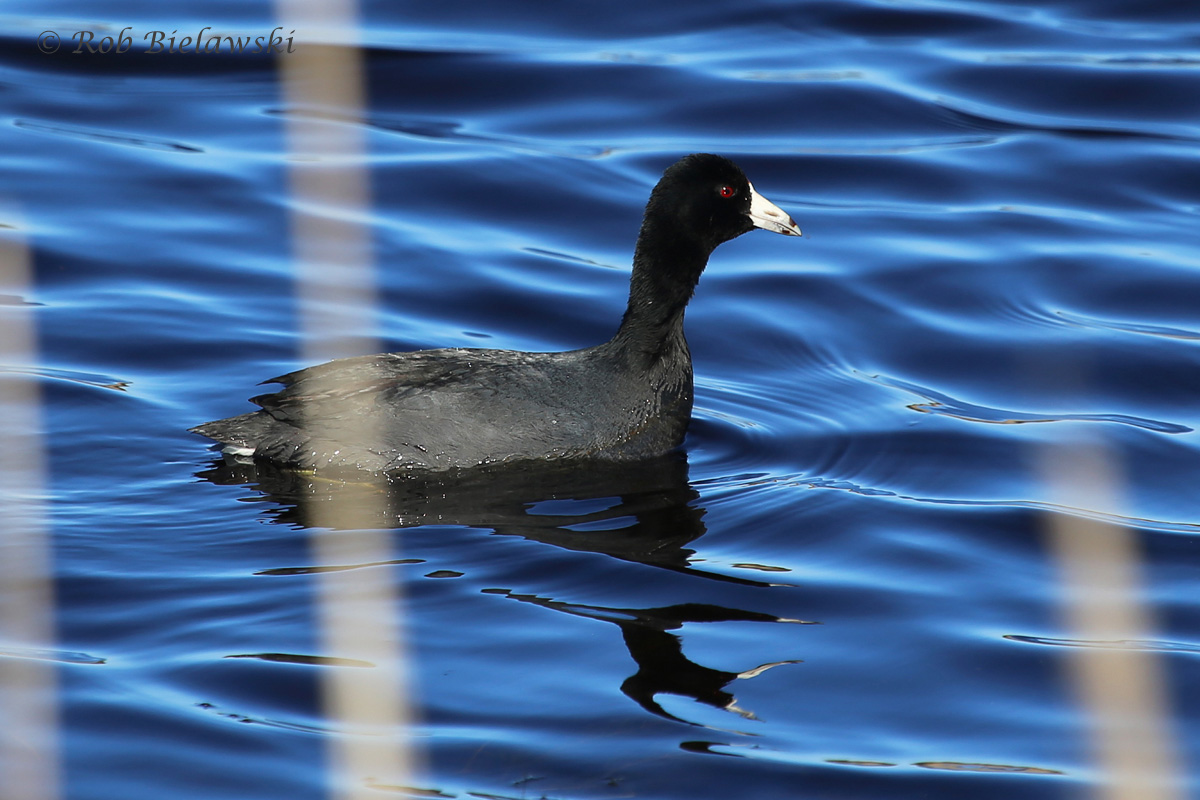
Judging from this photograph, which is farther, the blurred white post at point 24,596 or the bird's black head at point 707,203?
the bird's black head at point 707,203

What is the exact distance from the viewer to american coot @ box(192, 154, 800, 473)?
7.02m

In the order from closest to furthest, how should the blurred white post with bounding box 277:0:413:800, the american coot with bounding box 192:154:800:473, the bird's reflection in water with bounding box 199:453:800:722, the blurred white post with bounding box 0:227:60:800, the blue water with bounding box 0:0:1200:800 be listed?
the blurred white post with bounding box 277:0:413:800, the blurred white post with bounding box 0:227:60:800, the blue water with bounding box 0:0:1200:800, the bird's reflection in water with bounding box 199:453:800:722, the american coot with bounding box 192:154:800:473

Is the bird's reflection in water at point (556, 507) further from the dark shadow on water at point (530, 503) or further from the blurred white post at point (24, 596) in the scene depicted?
the blurred white post at point (24, 596)

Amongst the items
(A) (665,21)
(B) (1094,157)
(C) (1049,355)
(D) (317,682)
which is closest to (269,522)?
(D) (317,682)

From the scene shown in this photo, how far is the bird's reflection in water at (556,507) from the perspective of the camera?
239 inches

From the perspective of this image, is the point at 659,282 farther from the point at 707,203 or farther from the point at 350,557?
the point at 350,557

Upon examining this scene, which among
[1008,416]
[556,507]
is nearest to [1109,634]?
[556,507]

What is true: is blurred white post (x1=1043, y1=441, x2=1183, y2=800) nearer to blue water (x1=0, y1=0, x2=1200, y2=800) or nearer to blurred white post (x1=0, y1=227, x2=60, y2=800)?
blue water (x1=0, y1=0, x2=1200, y2=800)

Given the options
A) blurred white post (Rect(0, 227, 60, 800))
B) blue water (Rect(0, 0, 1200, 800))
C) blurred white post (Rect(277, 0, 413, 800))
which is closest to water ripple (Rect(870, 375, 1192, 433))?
blue water (Rect(0, 0, 1200, 800))

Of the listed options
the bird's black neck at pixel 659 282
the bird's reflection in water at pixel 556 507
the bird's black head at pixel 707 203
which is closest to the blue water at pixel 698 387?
the bird's reflection in water at pixel 556 507

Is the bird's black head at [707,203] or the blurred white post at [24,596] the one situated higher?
the bird's black head at [707,203]

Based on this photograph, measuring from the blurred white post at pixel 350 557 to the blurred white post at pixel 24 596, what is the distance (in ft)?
2.83

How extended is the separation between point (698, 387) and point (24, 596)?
3.91m

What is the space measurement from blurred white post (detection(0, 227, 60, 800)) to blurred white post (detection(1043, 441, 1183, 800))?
2.80m
